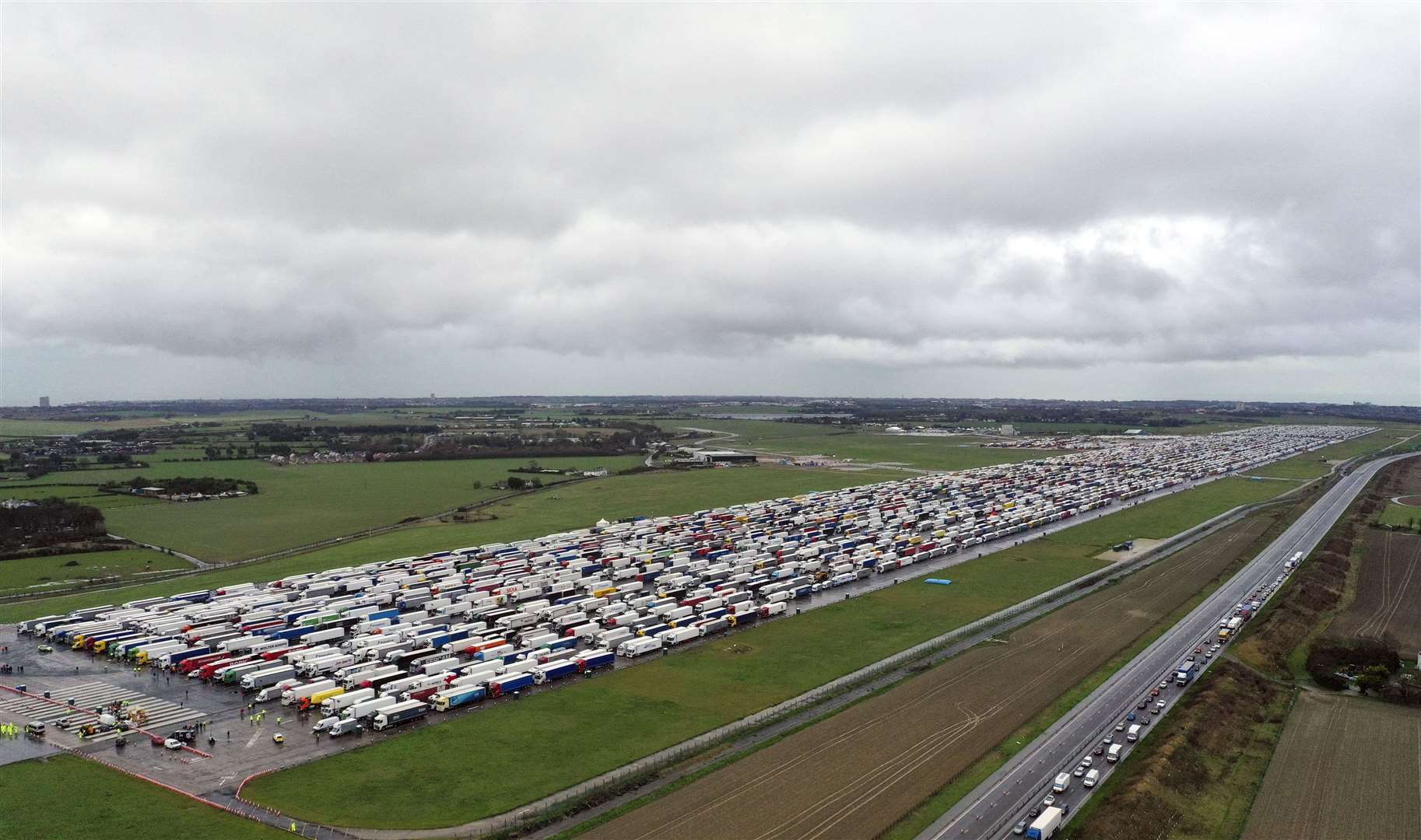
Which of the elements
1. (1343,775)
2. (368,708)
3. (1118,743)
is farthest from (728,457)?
(1343,775)

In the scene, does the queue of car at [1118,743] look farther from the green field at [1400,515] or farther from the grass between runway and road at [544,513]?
the grass between runway and road at [544,513]

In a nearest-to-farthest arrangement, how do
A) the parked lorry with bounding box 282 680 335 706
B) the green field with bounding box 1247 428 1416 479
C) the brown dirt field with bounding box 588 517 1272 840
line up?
the brown dirt field with bounding box 588 517 1272 840
the parked lorry with bounding box 282 680 335 706
the green field with bounding box 1247 428 1416 479

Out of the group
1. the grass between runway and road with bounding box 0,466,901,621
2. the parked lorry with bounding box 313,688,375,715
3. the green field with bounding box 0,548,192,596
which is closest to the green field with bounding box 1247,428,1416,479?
the grass between runway and road with bounding box 0,466,901,621

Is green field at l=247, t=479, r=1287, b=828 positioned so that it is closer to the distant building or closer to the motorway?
the motorway

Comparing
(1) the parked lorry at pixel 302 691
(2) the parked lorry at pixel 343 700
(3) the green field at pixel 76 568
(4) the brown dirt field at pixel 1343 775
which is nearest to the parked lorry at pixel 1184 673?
(4) the brown dirt field at pixel 1343 775

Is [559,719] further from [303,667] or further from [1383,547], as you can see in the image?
[1383,547]

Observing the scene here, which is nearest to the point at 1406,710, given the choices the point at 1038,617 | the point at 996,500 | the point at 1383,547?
the point at 1038,617

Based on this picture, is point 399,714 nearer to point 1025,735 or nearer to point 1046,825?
point 1046,825
